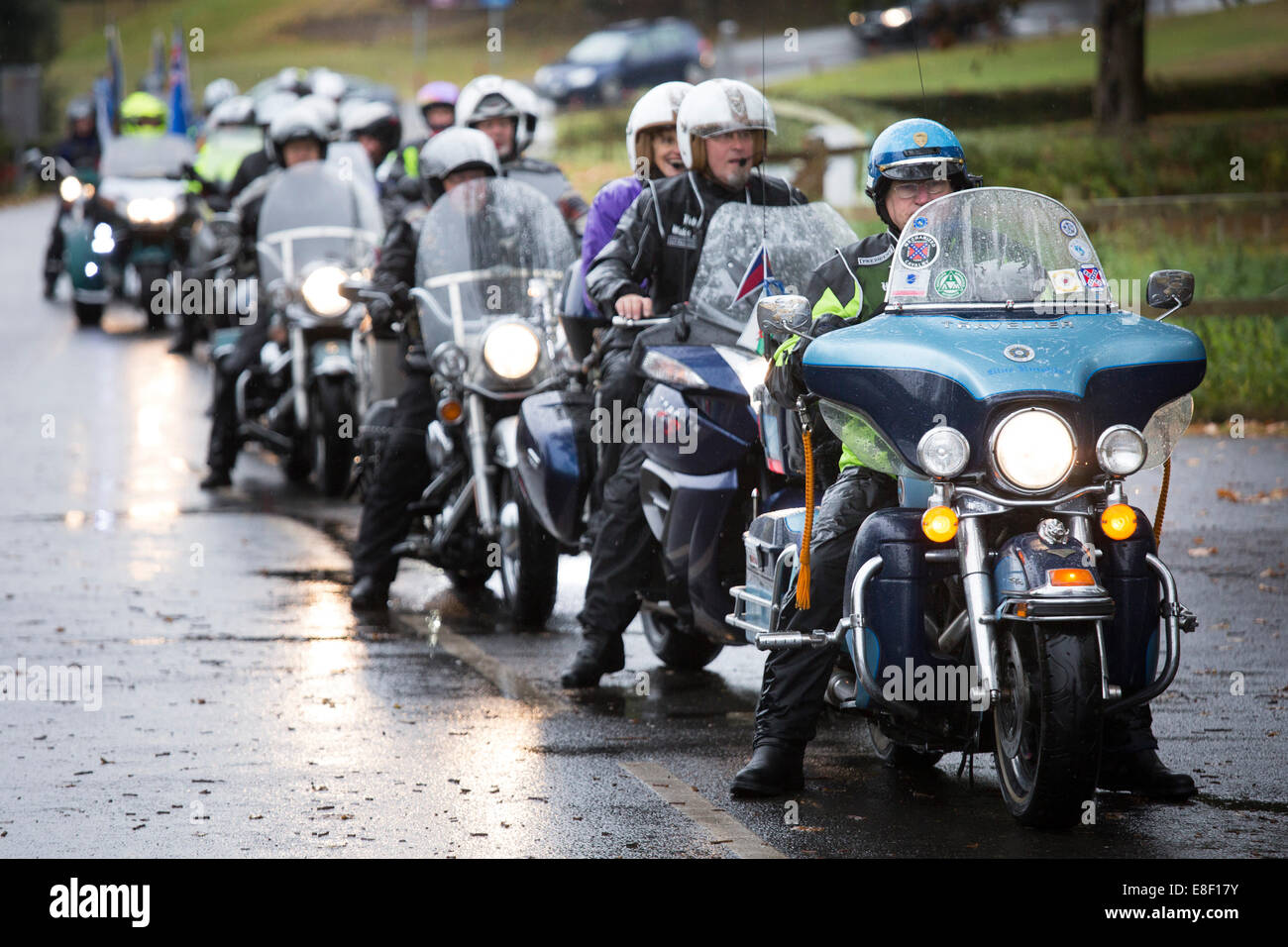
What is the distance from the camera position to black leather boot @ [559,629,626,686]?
799cm

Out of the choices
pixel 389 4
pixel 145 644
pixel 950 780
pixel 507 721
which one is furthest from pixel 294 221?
pixel 389 4

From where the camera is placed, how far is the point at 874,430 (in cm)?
595

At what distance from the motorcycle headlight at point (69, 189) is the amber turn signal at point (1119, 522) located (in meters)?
21.1

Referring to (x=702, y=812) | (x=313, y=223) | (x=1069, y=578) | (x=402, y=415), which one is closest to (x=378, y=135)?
(x=313, y=223)

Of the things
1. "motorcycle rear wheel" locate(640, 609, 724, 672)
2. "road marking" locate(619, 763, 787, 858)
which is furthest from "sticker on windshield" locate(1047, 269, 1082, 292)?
"motorcycle rear wheel" locate(640, 609, 724, 672)

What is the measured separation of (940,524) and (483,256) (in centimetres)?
447

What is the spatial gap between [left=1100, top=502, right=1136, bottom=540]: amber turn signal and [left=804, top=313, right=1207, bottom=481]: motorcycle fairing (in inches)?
6.2

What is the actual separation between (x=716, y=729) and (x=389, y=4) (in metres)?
67.1

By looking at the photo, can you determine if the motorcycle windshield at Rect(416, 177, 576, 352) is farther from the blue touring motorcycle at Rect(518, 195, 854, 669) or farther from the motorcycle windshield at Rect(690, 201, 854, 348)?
the motorcycle windshield at Rect(690, 201, 854, 348)

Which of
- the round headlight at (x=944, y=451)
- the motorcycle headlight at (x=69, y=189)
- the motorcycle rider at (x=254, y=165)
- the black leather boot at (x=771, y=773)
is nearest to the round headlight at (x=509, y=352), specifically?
the black leather boot at (x=771, y=773)

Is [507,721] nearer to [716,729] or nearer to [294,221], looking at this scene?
[716,729]

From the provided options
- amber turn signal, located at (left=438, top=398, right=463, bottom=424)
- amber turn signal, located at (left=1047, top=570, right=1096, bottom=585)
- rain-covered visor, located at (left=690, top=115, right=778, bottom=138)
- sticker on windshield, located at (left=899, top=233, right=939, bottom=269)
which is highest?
rain-covered visor, located at (left=690, top=115, right=778, bottom=138)

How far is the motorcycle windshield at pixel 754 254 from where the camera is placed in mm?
7465

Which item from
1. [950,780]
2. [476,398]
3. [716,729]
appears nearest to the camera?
[950,780]
